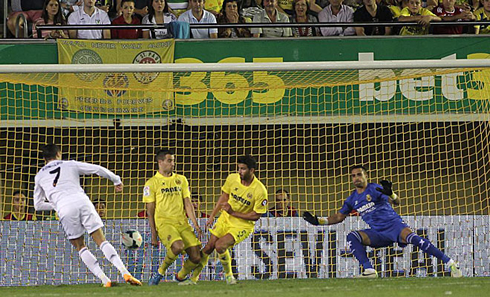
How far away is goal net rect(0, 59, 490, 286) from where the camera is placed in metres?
10.2

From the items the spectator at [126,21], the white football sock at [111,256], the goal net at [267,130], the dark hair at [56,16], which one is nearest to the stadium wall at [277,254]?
the goal net at [267,130]

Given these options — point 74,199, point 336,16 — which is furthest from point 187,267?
point 336,16

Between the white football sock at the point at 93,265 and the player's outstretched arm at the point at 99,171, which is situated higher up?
the player's outstretched arm at the point at 99,171

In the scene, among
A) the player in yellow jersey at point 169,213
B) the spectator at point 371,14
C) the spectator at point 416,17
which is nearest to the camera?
the player in yellow jersey at point 169,213

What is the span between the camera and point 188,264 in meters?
8.85

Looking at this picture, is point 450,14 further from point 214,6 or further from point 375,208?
point 375,208

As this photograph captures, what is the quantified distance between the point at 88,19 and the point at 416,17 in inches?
197

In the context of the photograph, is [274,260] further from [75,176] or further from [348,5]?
[348,5]

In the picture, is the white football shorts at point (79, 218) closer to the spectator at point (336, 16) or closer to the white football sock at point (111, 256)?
the white football sock at point (111, 256)

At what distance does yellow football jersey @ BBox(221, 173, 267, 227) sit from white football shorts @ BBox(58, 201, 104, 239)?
178 cm

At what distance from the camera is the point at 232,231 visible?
8.82 meters

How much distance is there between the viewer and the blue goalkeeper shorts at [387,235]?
364 inches

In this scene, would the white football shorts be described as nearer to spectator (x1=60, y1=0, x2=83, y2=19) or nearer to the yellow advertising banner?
the yellow advertising banner

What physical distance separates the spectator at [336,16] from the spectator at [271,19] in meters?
0.56
